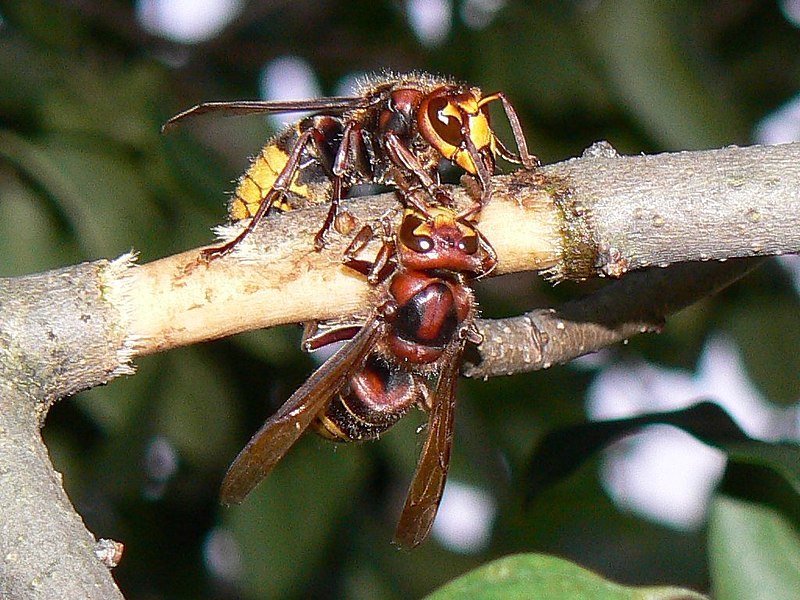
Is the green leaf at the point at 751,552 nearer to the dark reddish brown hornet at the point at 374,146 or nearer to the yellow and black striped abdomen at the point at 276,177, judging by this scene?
the dark reddish brown hornet at the point at 374,146

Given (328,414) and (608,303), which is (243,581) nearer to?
(328,414)

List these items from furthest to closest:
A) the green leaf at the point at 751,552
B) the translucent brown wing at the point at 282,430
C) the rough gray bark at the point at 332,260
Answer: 1. the green leaf at the point at 751,552
2. the translucent brown wing at the point at 282,430
3. the rough gray bark at the point at 332,260

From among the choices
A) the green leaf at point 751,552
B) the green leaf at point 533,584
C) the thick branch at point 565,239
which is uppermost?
the thick branch at point 565,239

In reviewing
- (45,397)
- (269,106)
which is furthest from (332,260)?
(269,106)

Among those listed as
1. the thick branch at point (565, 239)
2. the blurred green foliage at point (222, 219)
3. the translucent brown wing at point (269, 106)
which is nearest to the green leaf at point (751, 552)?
the thick branch at point (565, 239)

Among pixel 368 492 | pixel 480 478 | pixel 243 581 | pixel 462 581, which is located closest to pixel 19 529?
pixel 462 581

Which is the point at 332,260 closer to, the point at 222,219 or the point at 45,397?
the point at 45,397

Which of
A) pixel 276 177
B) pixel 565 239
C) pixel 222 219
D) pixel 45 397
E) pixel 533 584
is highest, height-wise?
pixel 222 219
